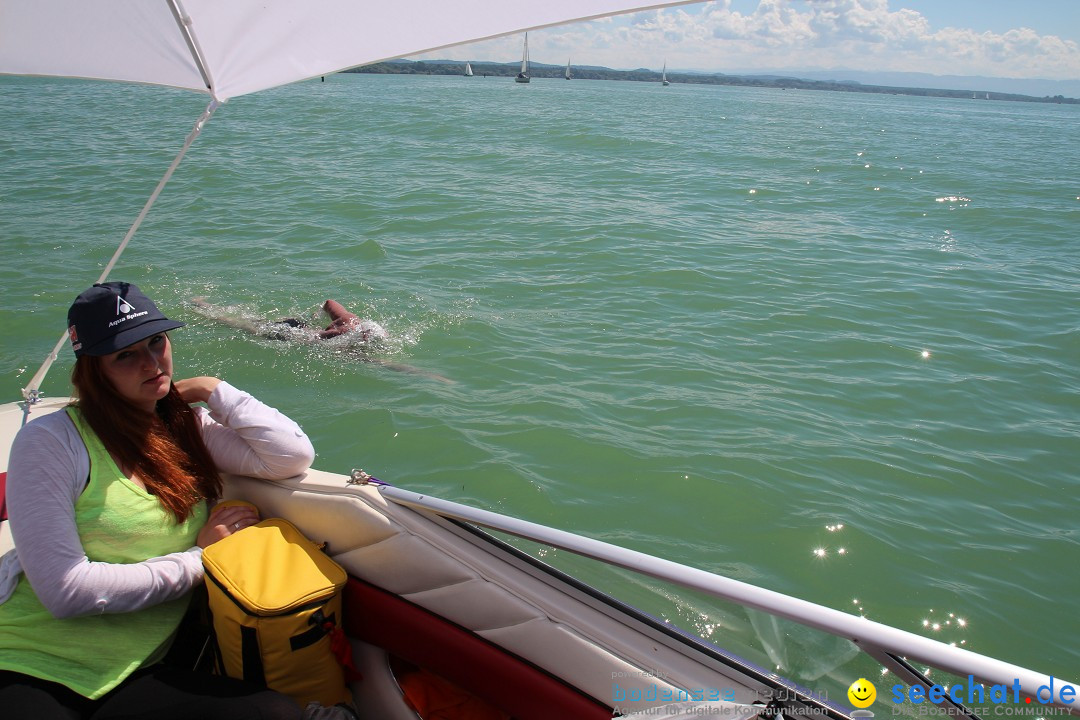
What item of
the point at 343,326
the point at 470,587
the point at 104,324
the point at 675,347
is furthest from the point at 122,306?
the point at 675,347

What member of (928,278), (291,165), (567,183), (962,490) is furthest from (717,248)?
(291,165)

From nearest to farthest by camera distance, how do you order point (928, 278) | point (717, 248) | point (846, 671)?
point (846, 671) → point (928, 278) → point (717, 248)

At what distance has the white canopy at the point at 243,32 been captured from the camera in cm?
202

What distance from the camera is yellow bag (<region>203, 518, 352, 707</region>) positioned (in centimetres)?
233

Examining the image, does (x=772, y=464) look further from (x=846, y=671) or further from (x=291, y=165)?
(x=291, y=165)

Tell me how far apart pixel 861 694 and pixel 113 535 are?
85.7 inches

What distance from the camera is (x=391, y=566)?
8.59 ft

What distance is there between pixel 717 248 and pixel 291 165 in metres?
10.3

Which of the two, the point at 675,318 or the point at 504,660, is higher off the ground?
the point at 504,660

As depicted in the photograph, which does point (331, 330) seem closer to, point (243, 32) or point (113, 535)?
point (113, 535)

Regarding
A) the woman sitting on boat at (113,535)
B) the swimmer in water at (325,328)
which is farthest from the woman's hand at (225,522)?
the swimmer in water at (325,328)

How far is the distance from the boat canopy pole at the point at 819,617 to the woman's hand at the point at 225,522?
833 millimetres

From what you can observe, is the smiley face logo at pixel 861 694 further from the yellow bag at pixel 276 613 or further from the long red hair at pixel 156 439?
the long red hair at pixel 156 439

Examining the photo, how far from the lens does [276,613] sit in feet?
7.63
